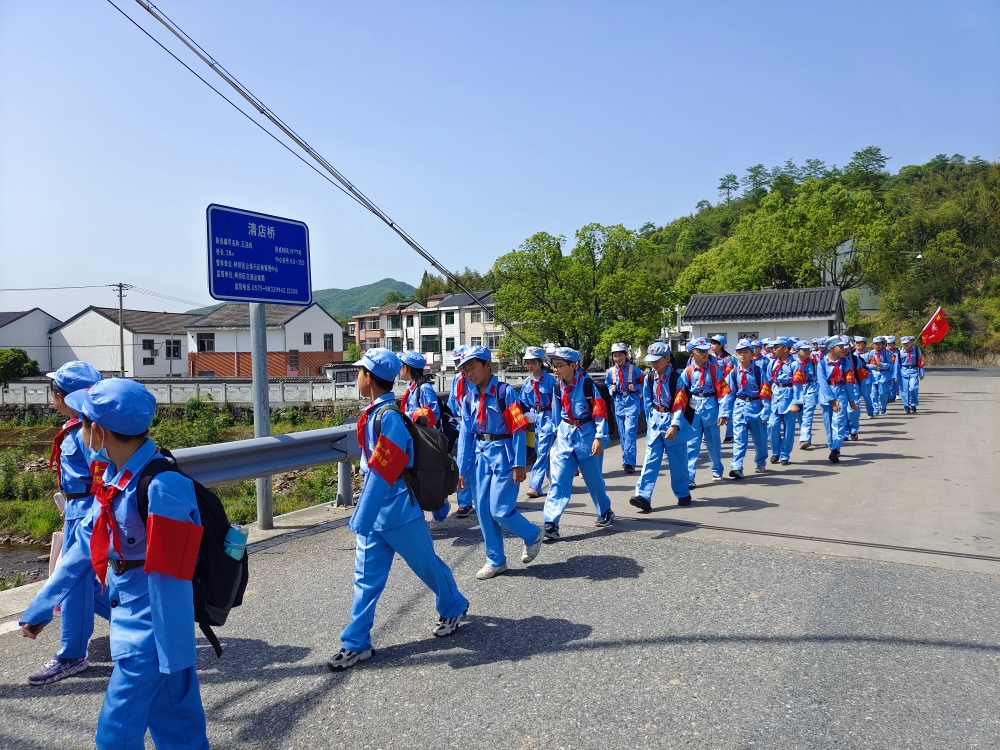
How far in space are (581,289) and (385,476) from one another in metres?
29.4

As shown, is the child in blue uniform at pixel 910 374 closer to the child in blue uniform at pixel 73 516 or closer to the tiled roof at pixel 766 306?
the tiled roof at pixel 766 306

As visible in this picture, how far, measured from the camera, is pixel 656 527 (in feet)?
25.2

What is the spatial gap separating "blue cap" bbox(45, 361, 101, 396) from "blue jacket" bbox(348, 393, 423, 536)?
179cm

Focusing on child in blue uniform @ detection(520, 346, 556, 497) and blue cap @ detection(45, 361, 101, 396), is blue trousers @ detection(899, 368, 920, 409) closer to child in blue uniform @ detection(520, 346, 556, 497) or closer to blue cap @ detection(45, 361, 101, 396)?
child in blue uniform @ detection(520, 346, 556, 497)

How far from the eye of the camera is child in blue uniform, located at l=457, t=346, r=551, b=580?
591 cm

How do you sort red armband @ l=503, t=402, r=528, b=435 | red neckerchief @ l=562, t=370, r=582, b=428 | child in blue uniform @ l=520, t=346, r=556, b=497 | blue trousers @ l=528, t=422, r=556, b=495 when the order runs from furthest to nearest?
blue trousers @ l=528, t=422, r=556, b=495
child in blue uniform @ l=520, t=346, r=556, b=497
red neckerchief @ l=562, t=370, r=582, b=428
red armband @ l=503, t=402, r=528, b=435

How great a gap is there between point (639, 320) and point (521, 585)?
2836 centimetres

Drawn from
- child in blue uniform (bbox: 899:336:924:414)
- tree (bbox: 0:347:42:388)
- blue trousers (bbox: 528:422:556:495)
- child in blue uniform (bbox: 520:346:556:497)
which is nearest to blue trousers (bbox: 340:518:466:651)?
child in blue uniform (bbox: 520:346:556:497)

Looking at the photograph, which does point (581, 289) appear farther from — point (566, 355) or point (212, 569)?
point (212, 569)

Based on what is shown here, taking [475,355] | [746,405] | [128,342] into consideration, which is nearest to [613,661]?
[475,355]

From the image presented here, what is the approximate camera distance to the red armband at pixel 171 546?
282cm

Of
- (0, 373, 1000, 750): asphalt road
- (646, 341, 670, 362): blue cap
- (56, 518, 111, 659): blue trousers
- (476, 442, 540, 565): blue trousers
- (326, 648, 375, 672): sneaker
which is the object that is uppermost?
(646, 341, 670, 362): blue cap

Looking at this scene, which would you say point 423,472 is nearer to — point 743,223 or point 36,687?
point 36,687

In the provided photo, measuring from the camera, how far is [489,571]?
19.9 ft
